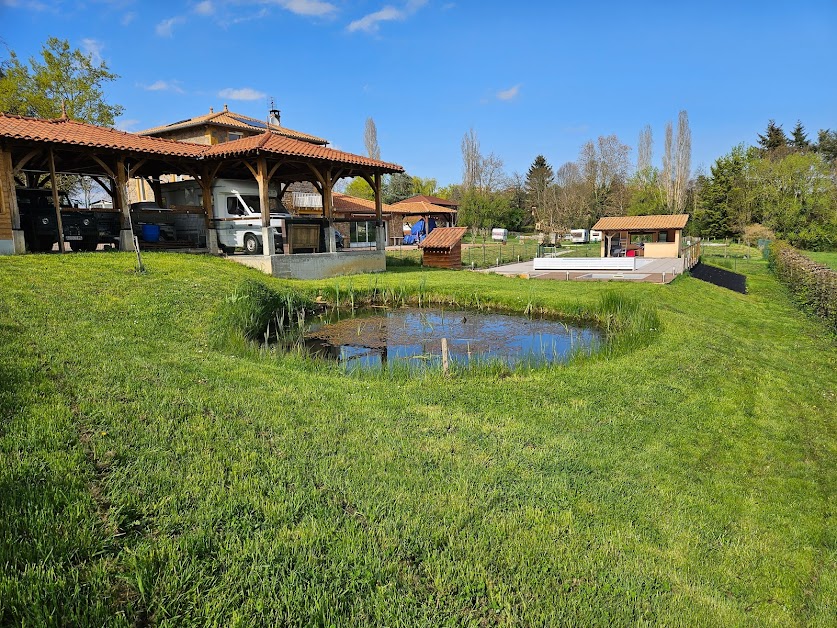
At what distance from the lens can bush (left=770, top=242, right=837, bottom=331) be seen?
43.3ft

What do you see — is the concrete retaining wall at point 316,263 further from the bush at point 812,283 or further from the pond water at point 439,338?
the bush at point 812,283

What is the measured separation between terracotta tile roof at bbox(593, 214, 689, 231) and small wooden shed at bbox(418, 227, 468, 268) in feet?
41.9

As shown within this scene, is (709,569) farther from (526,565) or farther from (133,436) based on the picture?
(133,436)

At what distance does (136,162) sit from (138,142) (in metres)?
1.28

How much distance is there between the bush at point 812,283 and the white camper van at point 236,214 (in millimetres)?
16601

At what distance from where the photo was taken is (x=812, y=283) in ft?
53.0

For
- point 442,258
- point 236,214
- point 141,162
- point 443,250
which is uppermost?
point 141,162

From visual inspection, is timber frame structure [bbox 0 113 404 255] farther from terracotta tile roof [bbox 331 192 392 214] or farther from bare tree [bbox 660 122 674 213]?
bare tree [bbox 660 122 674 213]

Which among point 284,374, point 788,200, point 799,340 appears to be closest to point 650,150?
point 788,200

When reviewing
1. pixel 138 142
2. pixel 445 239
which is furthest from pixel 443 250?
pixel 138 142

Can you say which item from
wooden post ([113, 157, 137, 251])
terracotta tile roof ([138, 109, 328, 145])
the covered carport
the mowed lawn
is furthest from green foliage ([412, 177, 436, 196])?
the mowed lawn

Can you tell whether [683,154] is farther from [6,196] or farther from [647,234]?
[6,196]

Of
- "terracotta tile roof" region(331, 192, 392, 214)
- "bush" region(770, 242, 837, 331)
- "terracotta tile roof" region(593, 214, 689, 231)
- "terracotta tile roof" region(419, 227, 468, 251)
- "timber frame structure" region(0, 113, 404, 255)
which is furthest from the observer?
"terracotta tile roof" region(593, 214, 689, 231)

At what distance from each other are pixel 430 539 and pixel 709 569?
1.80 metres
